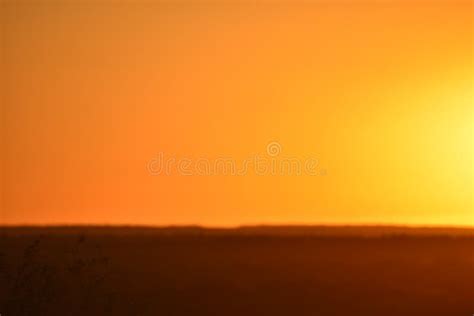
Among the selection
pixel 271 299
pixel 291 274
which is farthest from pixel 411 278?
pixel 271 299

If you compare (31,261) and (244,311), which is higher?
(31,261)

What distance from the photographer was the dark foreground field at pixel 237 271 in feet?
14.1

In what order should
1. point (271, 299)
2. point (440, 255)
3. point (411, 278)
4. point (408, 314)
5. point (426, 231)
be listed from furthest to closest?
point (426, 231), point (440, 255), point (411, 278), point (271, 299), point (408, 314)

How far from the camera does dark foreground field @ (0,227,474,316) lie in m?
4.29

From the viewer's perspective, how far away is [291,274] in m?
4.95

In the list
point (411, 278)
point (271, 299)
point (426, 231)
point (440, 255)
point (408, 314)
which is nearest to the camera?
point (408, 314)

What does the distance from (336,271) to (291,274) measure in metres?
0.48

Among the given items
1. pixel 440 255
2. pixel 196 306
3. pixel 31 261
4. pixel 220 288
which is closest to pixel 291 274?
pixel 220 288

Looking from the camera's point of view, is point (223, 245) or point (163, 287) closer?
point (163, 287)

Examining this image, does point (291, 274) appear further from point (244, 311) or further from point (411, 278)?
point (411, 278)

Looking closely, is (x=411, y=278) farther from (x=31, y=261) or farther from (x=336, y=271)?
(x=31, y=261)

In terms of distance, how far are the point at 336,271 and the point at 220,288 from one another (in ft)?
4.13

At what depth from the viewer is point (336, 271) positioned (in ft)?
16.5

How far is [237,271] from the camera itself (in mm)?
5043
